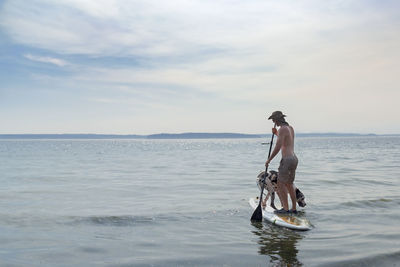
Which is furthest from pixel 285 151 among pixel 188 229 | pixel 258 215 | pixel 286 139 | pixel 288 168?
pixel 188 229

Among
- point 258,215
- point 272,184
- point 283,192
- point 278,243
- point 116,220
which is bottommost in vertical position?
point 116,220

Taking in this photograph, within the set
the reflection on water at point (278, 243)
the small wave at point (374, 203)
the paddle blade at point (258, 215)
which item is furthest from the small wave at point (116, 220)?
the small wave at point (374, 203)

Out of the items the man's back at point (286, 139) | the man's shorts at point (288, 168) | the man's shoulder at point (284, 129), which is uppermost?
the man's shoulder at point (284, 129)

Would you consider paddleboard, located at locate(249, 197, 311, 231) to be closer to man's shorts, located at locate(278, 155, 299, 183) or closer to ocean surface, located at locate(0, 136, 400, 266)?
ocean surface, located at locate(0, 136, 400, 266)

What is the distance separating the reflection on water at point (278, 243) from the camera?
257 inches

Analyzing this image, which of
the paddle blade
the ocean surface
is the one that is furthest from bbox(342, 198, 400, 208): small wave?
the paddle blade

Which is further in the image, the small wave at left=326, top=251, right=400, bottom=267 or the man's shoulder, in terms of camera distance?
the man's shoulder

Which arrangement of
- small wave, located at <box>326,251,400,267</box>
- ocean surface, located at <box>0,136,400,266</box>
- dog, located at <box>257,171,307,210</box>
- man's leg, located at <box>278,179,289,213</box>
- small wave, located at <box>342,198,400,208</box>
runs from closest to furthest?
small wave, located at <box>326,251,400,267</box> < ocean surface, located at <box>0,136,400,266</box> < man's leg, located at <box>278,179,289,213</box> < dog, located at <box>257,171,307,210</box> < small wave, located at <box>342,198,400,208</box>

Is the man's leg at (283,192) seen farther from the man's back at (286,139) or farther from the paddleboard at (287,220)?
the man's back at (286,139)

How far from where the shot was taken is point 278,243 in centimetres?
763

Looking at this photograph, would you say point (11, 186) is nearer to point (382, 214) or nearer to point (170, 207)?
point (170, 207)

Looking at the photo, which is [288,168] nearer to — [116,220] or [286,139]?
[286,139]

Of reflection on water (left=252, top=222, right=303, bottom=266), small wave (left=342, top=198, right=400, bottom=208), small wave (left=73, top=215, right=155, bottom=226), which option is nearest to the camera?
reflection on water (left=252, top=222, right=303, bottom=266)

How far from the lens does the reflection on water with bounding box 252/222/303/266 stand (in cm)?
654
